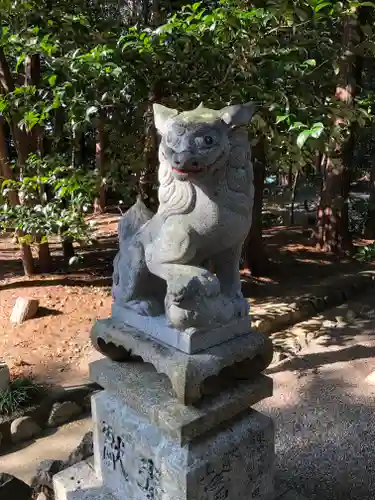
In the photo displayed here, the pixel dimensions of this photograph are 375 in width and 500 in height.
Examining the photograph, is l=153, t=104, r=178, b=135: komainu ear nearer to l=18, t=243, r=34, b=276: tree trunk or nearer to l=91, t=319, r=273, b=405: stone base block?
l=91, t=319, r=273, b=405: stone base block

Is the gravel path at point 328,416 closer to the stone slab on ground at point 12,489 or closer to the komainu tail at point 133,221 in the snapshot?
the stone slab on ground at point 12,489

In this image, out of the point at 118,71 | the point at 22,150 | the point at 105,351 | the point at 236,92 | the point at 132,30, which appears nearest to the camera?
the point at 105,351

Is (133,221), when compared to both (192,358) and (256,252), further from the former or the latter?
(256,252)

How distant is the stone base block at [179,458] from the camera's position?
2.06m

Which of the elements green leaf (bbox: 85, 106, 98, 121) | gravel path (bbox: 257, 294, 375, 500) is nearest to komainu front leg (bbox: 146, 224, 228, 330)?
green leaf (bbox: 85, 106, 98, 121)

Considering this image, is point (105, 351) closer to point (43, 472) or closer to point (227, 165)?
point (227, 165)

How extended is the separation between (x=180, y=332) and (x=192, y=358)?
0.40ft

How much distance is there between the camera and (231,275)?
223cm

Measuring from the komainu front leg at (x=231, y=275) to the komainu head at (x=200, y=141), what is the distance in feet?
1.31

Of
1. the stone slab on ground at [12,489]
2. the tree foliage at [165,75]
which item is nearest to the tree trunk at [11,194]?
the tree foliage at [165,75]

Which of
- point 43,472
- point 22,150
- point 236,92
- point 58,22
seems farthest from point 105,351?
point 22,150

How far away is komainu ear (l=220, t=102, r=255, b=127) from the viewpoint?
77.0 inches

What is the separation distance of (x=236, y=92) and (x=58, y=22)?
167 cm

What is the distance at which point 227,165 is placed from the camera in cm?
200
